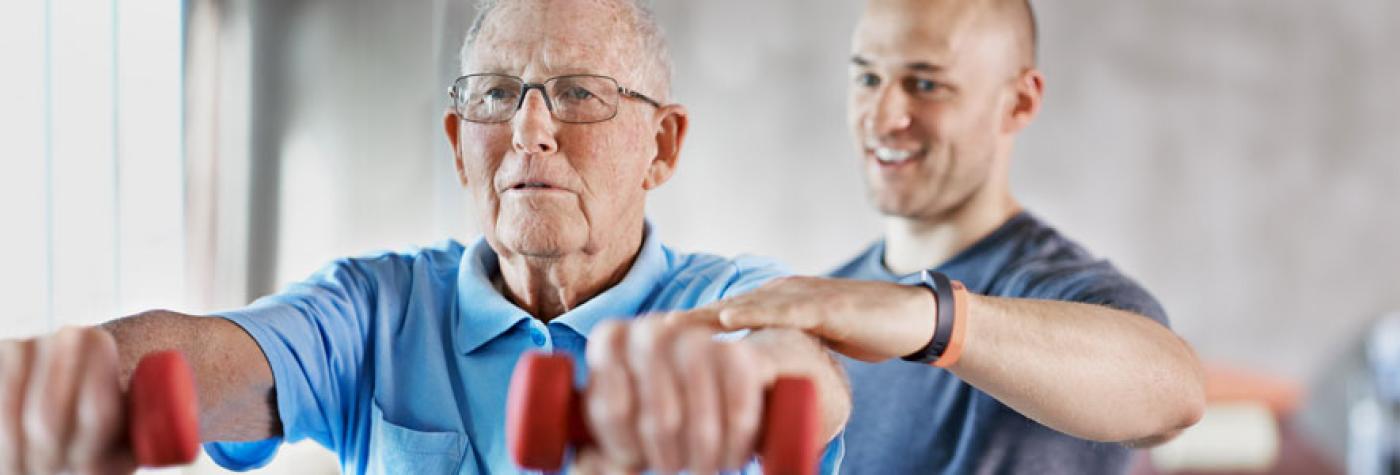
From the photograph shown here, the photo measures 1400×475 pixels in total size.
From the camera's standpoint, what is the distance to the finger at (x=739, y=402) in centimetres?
84

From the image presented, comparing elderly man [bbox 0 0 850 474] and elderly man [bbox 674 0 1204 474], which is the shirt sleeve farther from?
elderly man [bbox 674 0 1204 474]

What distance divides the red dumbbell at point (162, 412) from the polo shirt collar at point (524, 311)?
0.48 m

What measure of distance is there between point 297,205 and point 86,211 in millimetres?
249

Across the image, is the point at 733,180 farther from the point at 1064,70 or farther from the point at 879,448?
the point at 879,448

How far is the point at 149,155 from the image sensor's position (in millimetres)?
1495

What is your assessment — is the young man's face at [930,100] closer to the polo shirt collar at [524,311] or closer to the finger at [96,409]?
the polo shirt collar at [524,311]

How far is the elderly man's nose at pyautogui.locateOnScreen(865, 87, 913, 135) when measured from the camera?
212cm

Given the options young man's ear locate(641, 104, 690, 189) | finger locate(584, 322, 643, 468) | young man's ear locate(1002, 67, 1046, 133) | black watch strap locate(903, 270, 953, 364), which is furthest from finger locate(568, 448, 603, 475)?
young man's ear locate(1002, 67, 1046, 133)

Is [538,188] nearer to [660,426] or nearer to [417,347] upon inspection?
[417,347]

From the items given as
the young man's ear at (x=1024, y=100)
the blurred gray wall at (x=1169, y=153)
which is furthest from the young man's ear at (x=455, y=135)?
the blurred gray wall at (x=1169, y=153)

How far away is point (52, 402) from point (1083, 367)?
921 millimetres

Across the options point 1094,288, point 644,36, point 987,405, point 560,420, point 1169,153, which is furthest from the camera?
point 1169,153

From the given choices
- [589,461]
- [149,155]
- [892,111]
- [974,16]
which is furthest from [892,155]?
[589,461]

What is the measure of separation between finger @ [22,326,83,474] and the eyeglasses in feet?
1.59
